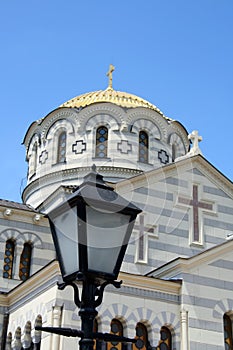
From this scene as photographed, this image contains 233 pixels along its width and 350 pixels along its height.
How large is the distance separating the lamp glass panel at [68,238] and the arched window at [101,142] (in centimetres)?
1712

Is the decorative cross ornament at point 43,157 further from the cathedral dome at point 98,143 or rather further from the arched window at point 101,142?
the arched window at point 101,142

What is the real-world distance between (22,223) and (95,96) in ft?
25.7

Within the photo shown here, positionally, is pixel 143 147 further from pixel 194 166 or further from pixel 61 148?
pixel 194 166

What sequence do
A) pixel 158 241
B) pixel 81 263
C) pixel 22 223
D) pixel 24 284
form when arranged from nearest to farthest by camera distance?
pixel 81 263 → pixel 24 284 → pixel 158 241 → pixel 22 223

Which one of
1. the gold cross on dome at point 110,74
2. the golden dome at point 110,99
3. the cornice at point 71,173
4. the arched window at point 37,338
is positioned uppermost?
the gold cross on dome at point 110,74

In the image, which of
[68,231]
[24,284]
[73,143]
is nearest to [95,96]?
[73,143]

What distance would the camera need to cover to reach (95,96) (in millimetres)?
24266

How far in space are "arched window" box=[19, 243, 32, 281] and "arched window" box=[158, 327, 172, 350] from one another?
222 inches

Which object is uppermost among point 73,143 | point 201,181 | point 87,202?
point 73,143

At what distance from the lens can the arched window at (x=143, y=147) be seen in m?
22.4

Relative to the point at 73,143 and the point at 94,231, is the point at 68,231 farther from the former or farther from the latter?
the point at 73,143

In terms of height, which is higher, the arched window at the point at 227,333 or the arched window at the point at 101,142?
the arched window at the point at 101,142

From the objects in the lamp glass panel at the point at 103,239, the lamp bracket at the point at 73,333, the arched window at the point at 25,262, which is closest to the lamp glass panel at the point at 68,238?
the lamp glass panel at the point at 103,239

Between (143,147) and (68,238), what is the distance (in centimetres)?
1784
